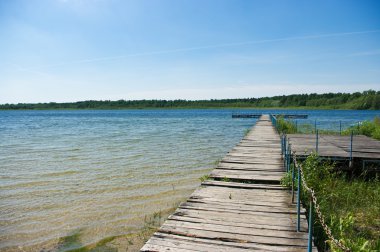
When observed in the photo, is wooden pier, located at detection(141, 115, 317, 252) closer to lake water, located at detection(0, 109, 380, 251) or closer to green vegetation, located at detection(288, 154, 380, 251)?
green vegetation, located at detection(288, 154, 380, 251)

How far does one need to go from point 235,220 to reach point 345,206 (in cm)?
320

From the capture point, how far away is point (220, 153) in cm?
1479

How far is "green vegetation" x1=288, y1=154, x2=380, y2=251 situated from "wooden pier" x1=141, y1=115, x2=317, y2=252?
50 cm

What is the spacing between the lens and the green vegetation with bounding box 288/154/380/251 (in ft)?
15.1

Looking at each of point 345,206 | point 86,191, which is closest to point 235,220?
point 345,206

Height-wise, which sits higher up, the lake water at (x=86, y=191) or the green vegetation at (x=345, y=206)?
the green vegetation at (x=345, y=206)

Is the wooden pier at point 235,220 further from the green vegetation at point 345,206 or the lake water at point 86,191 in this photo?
the lake water at point 86,191

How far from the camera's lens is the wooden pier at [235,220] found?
12.4ft

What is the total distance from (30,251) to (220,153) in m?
10.8

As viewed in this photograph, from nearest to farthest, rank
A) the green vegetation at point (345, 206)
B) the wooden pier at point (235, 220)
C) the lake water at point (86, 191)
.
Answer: the wooden pier at point (235, 220) → the green vegetation at point (345, 206) → the lake water at point (86, 191)

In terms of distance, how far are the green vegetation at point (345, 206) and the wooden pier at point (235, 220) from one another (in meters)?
0.50

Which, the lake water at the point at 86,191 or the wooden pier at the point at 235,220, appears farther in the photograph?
the lake water at the point at 86,191

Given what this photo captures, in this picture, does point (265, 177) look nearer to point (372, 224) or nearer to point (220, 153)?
point (372, 224)

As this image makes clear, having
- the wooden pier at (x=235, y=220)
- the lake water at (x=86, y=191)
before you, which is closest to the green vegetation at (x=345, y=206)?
the wooden pier at (x=235, y=220)
